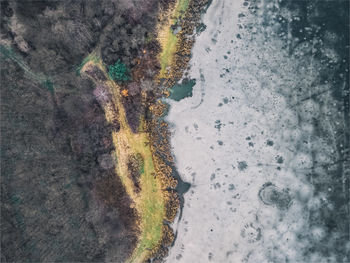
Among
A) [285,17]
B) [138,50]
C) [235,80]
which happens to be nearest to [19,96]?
[138,50]

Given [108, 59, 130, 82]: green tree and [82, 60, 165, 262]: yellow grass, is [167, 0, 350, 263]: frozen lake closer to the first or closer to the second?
[82, 60, 165, 262]: yellow grass

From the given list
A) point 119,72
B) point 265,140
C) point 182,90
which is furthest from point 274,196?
point 119,72

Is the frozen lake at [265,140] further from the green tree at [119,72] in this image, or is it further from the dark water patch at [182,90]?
the green tree at [119,72]

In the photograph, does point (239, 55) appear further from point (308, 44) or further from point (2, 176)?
point (2, 176)

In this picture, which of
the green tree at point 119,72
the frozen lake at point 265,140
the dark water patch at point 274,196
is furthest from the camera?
the green tree at point 119,72

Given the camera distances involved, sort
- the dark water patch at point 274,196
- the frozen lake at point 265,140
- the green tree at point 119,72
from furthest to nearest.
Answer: the green tree at point 119,72 → the dark water patch at point 274,196 → the frozen lake at point 265,140

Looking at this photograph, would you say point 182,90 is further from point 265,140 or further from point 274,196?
point 274,196

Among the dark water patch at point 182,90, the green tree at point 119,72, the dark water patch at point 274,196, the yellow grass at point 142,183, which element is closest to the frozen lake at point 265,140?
the dark water patch at point 274,196
